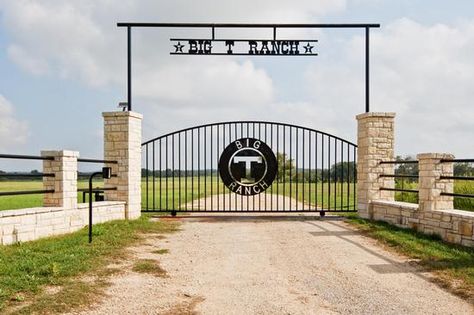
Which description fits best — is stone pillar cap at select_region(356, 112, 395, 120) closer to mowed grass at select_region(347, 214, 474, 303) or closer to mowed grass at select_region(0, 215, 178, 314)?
mowed grass at select_region(347, 214, 474, 303)

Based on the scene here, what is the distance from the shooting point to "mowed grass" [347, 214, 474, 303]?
6.11m

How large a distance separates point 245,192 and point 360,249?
5.50 m

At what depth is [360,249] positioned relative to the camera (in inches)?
332

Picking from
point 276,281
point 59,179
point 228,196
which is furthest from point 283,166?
→ point 228,196

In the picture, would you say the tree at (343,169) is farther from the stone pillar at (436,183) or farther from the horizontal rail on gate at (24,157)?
the horizontal rail on gate at (24,157)

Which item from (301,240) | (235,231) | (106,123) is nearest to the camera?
(301,240)

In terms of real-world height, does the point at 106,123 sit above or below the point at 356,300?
above

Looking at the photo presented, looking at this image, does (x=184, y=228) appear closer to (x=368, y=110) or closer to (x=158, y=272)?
(x=158, y=272)

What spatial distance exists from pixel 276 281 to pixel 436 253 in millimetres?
3206

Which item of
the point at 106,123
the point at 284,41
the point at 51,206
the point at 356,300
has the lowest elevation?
the point at 356,300

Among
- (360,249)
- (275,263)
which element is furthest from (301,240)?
(275,263)

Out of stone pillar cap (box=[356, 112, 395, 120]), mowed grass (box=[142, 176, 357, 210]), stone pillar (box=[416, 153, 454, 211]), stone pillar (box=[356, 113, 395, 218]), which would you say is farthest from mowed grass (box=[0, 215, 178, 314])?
stone pillar cap (box=[356, 112, 395, 120])

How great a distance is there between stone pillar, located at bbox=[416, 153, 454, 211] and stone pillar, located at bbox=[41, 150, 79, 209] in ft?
24.3

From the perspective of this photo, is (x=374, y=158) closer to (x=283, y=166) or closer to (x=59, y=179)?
(x=283, y=166)
